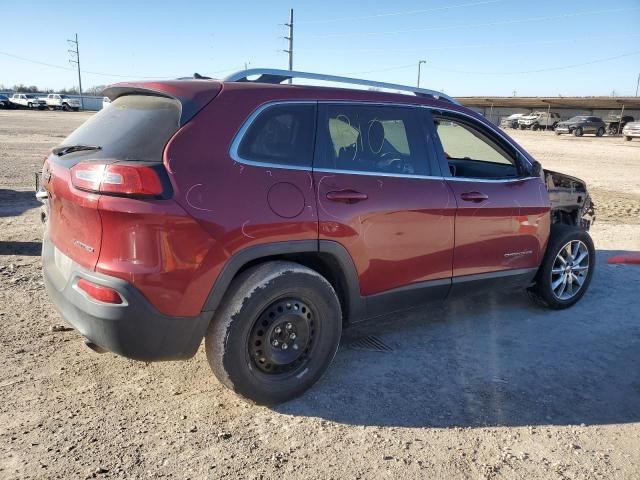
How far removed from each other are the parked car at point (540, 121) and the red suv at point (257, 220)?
175 feet

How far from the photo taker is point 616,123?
47.3 m

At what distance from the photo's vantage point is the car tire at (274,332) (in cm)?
289

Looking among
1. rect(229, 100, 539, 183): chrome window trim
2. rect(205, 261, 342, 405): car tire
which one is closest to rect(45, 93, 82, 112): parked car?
rect(229, 100, 539, 183): chrome window trim

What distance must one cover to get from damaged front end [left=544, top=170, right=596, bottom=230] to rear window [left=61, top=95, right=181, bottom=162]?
11.6 feet

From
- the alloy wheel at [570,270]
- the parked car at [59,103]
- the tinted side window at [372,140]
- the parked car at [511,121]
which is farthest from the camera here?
the parked car at [59,103]

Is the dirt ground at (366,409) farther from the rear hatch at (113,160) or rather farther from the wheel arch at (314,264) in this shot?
the rear hatch at (113,160)

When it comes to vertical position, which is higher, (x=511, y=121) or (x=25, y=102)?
(x=511, y=121)

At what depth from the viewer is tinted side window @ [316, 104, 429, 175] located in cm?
328

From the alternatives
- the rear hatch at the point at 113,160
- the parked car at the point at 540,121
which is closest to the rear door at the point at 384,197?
the rear hatch at the point at 113,160

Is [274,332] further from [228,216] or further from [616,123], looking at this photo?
[616,123]

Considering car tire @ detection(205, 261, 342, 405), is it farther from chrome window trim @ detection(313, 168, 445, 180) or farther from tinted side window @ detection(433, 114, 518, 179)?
tinted side window @ detection(433, 114, 518, 179)

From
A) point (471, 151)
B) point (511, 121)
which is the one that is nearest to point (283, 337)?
point (471, 151)

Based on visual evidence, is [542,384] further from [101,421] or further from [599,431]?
[101,421]

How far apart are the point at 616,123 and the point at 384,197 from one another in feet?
172
